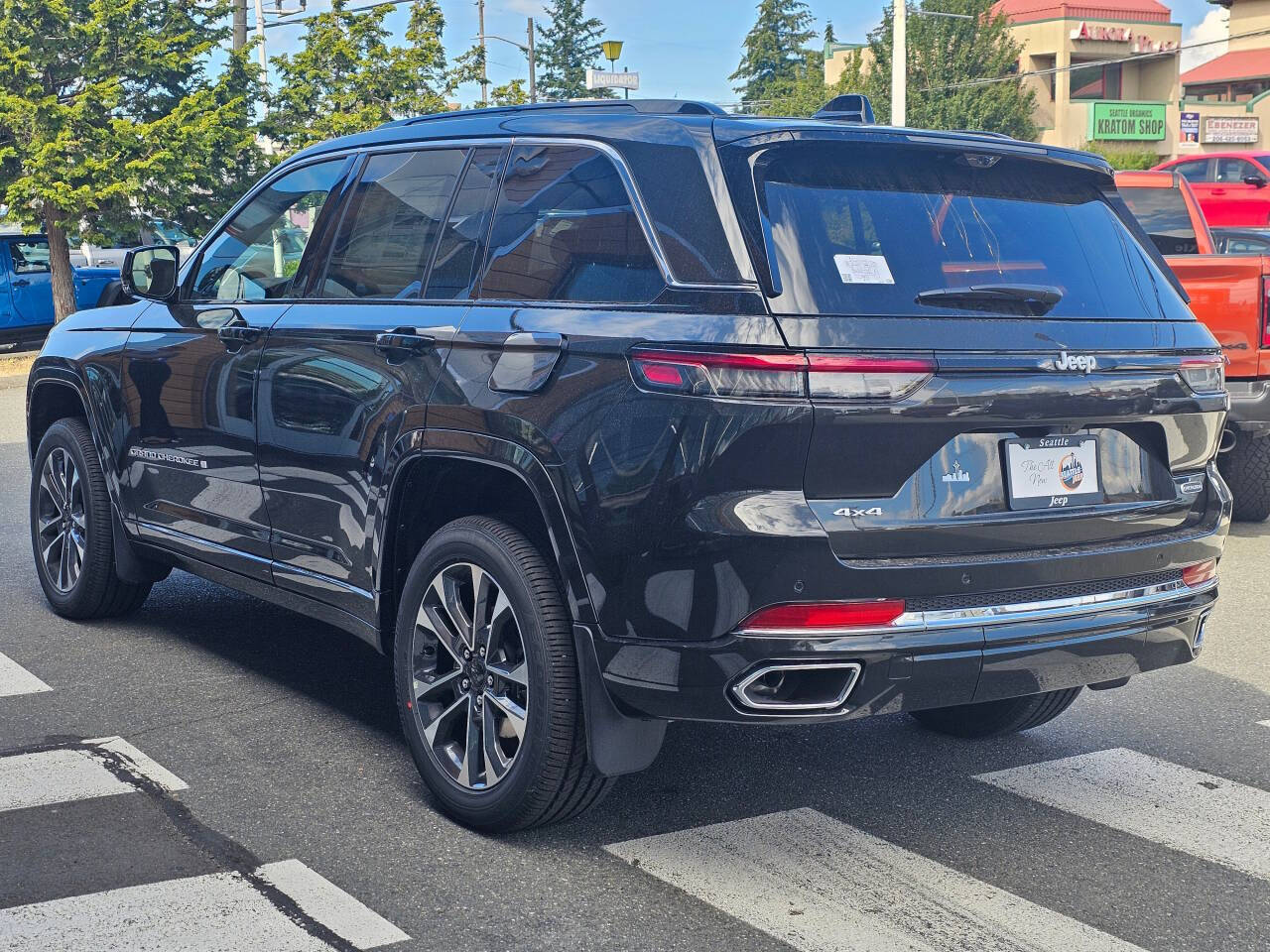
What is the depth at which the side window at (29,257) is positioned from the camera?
24292mm

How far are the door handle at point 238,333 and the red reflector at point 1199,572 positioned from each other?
2955 millimetres

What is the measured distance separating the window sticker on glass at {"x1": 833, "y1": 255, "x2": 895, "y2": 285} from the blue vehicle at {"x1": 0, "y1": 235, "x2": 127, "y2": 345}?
21935 millimetres

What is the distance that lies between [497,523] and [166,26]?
2210 cm

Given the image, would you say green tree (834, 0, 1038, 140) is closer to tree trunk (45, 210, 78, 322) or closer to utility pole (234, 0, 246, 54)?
utility pole (234, 0, 246, 54)

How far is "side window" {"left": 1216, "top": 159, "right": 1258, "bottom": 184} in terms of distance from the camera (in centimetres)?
2548

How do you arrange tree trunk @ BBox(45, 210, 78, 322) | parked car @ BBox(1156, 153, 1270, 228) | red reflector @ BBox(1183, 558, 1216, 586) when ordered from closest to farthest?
red reflector @ BBox(1183, 558, 1216, 586), tree trunk @ BBox(45, 210, 78, 322), parked car @ BBox(1156, 153, 1270, 228)

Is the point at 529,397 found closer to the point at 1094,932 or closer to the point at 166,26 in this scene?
the point at 1094,932

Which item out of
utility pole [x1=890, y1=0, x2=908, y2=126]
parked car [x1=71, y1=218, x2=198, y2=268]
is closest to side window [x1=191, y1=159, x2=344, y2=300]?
parked car [x1=71, y1=218, x2=198, y2=268]

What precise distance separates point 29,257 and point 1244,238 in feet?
58.0

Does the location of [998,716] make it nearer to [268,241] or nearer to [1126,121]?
[268,241]

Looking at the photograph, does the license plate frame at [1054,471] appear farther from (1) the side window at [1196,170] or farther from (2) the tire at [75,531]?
(1) the side window at [1196,170]

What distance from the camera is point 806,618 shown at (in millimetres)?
3662

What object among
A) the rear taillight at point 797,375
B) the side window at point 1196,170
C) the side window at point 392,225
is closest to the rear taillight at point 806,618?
the rear taillight at point 797,375

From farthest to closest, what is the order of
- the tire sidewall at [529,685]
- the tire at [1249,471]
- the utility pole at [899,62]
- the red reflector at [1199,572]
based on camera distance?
1. the utility pole at [899,62]
2. the tire at [1249,471]
3. the red reflector at [1199,572]
4. the tire sidewall at [529,685]
